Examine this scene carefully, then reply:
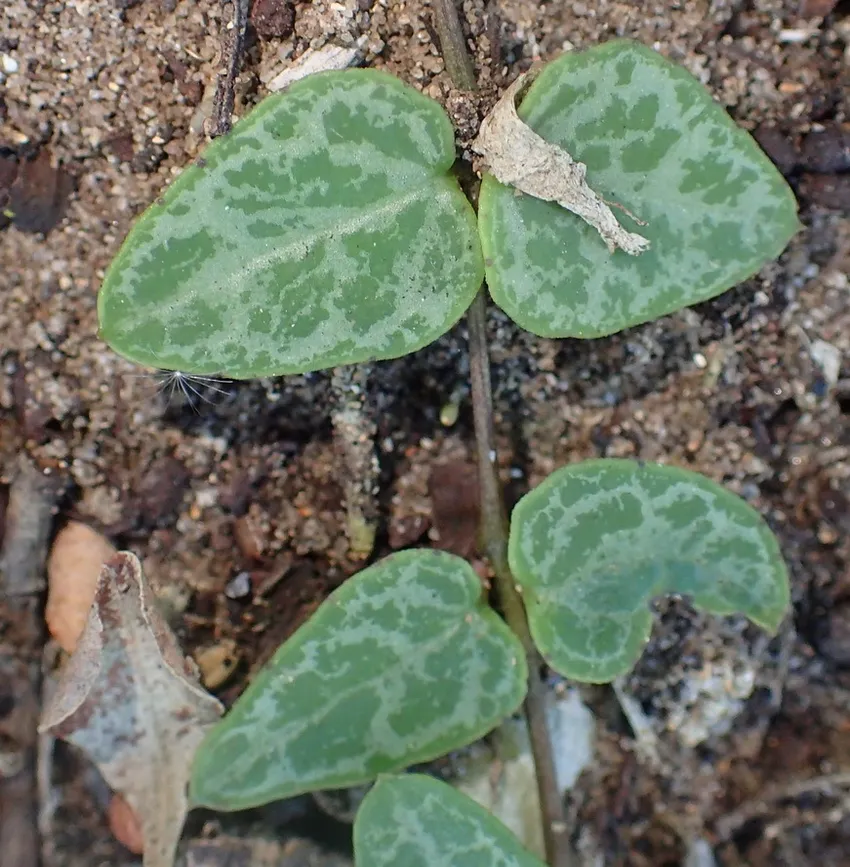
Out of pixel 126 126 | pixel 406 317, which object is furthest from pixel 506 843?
pixel 126 126

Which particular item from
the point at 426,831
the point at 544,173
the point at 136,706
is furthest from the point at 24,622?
the point at 544,173

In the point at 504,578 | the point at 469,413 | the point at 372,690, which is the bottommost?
the point at 372,690

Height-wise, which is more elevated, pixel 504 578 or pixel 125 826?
pixel 504 578

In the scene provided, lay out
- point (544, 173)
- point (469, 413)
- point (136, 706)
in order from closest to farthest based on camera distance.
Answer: point (544, 173) < point (136, 706) < point (469, 413)

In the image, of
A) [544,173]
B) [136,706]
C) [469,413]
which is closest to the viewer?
[544,173]

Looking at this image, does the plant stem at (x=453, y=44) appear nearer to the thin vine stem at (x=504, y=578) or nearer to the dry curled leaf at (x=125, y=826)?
the thin vine stem at (x=504, y=578)

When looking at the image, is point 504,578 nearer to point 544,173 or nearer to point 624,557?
point 624,557
